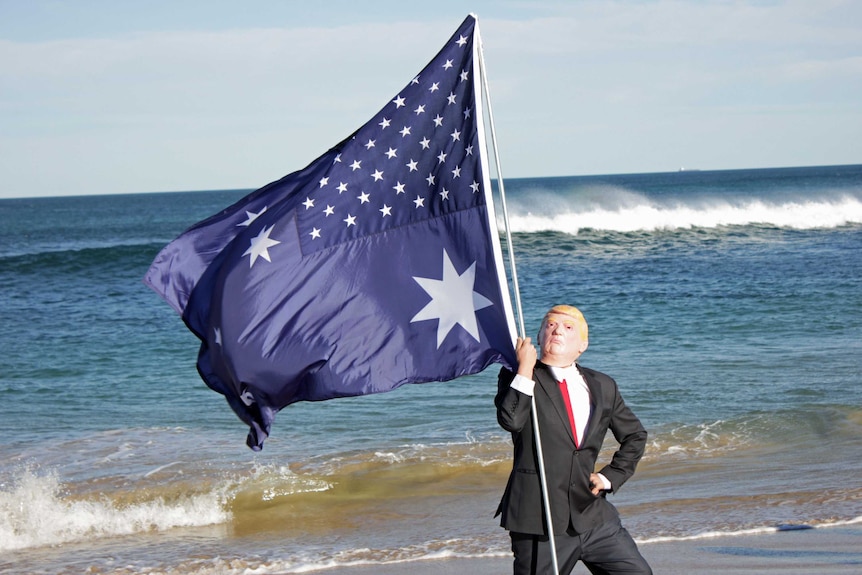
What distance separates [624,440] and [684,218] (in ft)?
140

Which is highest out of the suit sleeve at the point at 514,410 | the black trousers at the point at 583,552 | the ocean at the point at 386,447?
the suit sleeve at the point at 514,410

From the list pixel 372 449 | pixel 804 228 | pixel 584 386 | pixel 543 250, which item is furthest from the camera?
pixel 804 228

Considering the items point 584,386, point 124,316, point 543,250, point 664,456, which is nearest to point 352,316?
point 584,386

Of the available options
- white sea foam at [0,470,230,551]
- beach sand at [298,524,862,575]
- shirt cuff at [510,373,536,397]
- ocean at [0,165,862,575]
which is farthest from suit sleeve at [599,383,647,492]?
white sea foam at [0,470,230,551]

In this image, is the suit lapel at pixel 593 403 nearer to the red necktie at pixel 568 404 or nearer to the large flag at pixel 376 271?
the red necktie at pixel 568 404

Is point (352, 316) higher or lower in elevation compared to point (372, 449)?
higher

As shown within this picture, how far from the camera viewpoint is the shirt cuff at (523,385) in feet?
12.1

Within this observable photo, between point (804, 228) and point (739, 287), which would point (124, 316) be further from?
point (804, 228)

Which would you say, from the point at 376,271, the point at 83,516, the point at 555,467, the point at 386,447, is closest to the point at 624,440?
the point at 555,467

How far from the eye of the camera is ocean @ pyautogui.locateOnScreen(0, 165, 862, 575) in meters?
7.17

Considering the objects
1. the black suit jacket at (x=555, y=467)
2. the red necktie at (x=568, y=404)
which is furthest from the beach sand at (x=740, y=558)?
the red necktie at (x=568, y=404)

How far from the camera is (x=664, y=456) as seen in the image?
9258 millimetres

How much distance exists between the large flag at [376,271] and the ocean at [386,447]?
8.57ft

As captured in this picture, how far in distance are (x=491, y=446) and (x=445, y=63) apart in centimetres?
603
